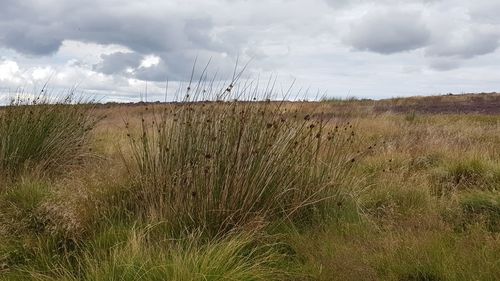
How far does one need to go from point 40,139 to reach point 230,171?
351 centimetres

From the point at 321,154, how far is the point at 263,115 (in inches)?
47.9

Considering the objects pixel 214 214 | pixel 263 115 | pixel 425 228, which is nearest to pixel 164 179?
pixel 214 214

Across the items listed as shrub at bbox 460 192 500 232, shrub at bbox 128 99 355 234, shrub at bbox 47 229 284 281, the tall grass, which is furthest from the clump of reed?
the tall grass

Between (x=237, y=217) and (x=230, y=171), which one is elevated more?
(x=230, y=171)

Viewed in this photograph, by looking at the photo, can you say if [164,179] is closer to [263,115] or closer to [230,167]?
[230,167]

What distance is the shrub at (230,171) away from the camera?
13.5 ft

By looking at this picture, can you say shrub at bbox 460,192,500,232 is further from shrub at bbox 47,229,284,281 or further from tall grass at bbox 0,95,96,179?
tall grass at bbox 0,95,96,179

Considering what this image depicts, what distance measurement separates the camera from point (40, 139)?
21.8ft

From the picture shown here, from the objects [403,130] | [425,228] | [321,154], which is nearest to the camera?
[425,228]

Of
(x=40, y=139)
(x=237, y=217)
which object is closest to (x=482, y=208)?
(x=237, y=217)

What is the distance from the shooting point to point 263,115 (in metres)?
4.59

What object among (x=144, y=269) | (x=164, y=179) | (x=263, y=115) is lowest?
(x=144, y=269)

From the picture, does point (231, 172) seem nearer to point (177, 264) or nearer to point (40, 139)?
point (177, 264)

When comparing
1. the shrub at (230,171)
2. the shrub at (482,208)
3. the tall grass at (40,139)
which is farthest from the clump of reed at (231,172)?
the tall grass at (40,139)
